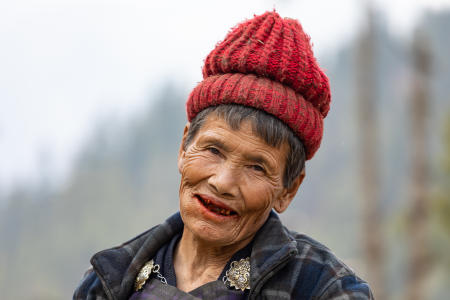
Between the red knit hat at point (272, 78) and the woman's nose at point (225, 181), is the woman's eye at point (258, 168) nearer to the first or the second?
the woman's nose at point (225, 181)

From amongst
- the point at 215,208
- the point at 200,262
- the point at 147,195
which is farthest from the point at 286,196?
the point at 147,195

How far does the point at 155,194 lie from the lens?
80.2 meters

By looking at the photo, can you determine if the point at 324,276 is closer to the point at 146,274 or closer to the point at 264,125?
the point at 264,125

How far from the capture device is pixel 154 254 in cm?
294

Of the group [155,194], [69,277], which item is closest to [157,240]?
[69,277]

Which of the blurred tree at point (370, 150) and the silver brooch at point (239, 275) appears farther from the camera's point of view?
the blurred tree at point (370, 150)

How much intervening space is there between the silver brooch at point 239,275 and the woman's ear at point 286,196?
0.85 feet

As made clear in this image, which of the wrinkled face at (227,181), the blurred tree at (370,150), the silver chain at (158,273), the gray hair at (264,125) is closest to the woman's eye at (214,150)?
the wrinkled face at (227,181)

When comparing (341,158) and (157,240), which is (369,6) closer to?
(157,240)

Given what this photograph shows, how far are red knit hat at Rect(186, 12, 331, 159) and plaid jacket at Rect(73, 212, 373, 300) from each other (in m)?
0.42

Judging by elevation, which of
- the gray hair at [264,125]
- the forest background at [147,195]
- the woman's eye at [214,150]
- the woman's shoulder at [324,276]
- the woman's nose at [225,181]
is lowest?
the forest background at [147,195]

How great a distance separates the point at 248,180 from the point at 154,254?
2.05 feet

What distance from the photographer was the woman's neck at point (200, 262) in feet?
9.14

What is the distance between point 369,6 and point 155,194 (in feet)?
223
